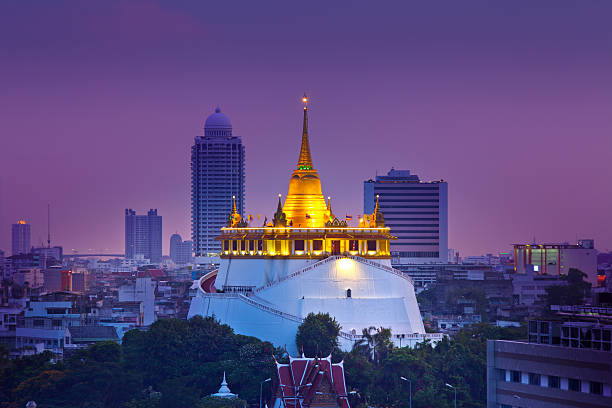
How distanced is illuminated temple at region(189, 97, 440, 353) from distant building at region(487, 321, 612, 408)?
133 feet

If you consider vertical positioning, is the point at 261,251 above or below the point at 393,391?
above

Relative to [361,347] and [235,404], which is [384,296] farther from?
[235,404]

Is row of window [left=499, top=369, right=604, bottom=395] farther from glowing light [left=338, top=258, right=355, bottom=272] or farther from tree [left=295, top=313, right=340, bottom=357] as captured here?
glowing light [left=338, top=258, right=355, bottom=272]

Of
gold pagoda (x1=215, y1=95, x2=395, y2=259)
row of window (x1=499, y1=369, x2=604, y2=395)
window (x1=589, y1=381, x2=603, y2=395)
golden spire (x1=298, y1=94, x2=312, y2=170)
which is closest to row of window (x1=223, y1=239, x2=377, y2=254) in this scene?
gold pagoda (x1=215, y1=95, x2=395, y2=259)

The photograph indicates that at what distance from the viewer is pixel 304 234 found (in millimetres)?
164750

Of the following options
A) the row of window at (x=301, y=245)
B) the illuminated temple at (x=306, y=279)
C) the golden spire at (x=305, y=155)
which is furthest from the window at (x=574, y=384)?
the golden spire at (x=305, y=155)

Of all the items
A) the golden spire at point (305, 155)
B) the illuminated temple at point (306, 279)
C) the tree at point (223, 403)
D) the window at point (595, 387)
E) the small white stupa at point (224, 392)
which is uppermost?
the golden spire at point (305, 155)

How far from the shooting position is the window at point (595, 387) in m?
103

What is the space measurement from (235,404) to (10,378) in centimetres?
2392

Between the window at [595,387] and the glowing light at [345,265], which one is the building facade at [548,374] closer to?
the window at [595,387]

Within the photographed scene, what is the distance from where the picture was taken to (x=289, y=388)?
136 m

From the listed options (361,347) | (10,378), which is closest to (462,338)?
(361,347)

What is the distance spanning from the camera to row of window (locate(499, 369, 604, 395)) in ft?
339

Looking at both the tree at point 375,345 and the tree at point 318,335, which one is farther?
the tree at point 375,345
